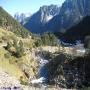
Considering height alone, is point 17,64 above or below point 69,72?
above

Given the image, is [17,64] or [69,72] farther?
[17,64]

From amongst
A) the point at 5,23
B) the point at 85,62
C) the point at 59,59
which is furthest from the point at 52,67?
the point at 5,23

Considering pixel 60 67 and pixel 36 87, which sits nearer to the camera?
pixel 36 87

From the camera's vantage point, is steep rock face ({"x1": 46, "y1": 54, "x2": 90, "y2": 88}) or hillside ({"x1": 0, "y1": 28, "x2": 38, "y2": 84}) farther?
hillside ({"x1": 0, "y1": 28, "x2": 38, "y2": 84})

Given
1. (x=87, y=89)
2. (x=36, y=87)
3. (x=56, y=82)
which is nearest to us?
(x=87, y=89)

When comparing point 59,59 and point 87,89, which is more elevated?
point 59,59

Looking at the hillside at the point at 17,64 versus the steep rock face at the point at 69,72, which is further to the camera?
the hillside at the point at 17,64

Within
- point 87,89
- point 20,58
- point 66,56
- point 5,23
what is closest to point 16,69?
point 20,58

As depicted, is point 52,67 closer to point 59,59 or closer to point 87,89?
point 59,59

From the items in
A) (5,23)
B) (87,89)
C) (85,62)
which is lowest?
(87,89)

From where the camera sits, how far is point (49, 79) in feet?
205

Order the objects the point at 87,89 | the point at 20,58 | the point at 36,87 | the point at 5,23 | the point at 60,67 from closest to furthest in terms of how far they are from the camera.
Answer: the point at 87,89
the point at 36,87
the point at 60,67
the point at 20,58
the point at 5,23

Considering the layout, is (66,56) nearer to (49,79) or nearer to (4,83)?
(49,79)

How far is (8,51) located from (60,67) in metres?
13.2
